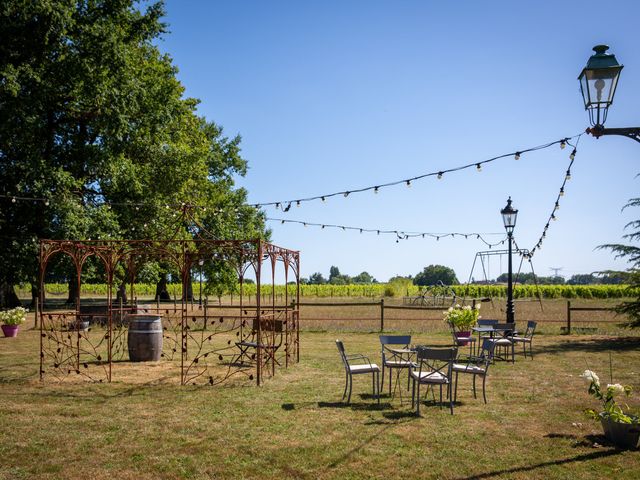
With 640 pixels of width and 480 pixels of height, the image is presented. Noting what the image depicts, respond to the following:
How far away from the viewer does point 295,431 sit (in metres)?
7.04

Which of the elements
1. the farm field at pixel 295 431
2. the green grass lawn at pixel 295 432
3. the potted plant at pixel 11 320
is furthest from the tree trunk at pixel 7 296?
the green grass lawn at pixel 295 432

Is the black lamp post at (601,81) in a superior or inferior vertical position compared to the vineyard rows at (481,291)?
superior

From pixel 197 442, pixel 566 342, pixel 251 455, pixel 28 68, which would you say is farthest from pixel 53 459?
pixel 28 68

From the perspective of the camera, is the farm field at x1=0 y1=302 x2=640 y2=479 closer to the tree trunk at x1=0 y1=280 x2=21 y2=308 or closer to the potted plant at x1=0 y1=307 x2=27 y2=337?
the potted plant at x1=0 y1=307 x2=27 y2=337

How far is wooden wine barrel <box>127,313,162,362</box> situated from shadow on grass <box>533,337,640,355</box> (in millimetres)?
9346

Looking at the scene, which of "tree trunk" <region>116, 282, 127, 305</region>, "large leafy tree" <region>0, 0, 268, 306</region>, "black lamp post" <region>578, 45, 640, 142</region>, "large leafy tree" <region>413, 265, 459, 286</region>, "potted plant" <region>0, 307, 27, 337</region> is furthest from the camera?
"large leafy tree" <region>413, 265, 459, 286</region>

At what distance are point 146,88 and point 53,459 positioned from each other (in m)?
18.8

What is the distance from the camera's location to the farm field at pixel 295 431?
5.69m

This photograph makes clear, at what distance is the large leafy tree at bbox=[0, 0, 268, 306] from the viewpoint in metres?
18.8

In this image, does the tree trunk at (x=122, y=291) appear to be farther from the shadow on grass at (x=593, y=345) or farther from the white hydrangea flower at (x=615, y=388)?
the shadow on grass at (x=593, y=345)

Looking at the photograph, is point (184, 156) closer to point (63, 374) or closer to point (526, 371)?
point (63, 374)

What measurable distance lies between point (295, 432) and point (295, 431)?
0.15ft

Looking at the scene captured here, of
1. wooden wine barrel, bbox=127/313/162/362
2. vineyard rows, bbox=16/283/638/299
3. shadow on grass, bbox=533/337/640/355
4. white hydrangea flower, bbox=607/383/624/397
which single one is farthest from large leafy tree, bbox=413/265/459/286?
white hydrangea flower, bbox=607/383/624/397

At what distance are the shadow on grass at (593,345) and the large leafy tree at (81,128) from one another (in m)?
11.6
